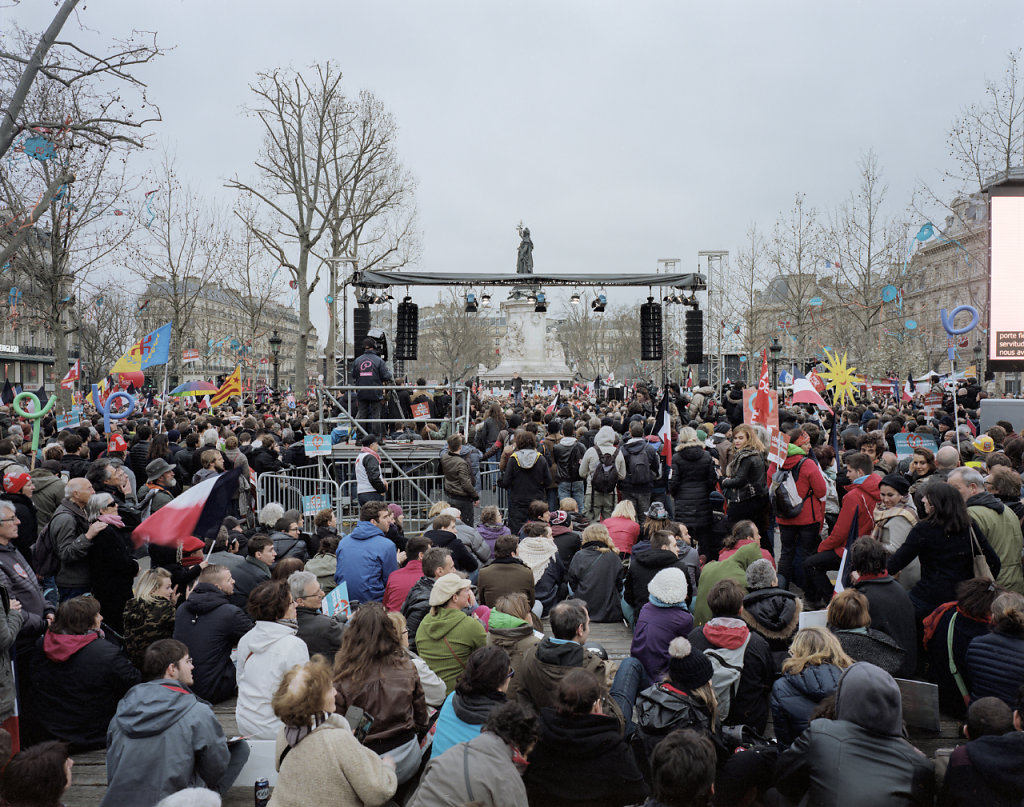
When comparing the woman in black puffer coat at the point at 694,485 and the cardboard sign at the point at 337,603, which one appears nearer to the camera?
the cardboard sign at the point at 337,603

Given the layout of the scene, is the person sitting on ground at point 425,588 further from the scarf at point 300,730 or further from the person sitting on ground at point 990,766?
the person sitting on ground at point 990,766

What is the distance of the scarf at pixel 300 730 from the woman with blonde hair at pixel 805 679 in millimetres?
2557

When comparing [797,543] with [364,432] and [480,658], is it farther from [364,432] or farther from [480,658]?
[364,432]

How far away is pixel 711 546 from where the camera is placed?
9.87 m

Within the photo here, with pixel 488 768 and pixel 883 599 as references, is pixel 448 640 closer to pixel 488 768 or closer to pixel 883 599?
pixel 488 768

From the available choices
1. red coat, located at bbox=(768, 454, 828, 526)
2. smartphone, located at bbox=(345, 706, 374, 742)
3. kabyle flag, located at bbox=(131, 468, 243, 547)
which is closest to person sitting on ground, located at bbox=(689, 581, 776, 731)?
smartphone, located at bbox=(345, 706, 374, 742)

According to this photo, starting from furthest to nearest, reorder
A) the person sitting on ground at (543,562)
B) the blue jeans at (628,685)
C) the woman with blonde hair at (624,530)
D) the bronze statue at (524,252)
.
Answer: the bronze statue at (524,252) < the woman with blonde hair at (624,530) < the person sitting on ground at (543,562) < the blue jeans at (628,685)

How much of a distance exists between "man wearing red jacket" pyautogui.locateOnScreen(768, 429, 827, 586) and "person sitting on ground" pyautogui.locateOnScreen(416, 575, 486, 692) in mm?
4499

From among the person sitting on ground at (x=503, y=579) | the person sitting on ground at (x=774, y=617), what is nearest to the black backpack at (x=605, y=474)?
the person sitting on ground at (x=503, y=579)

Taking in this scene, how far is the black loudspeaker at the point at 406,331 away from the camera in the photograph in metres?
21.9

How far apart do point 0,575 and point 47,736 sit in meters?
1.12

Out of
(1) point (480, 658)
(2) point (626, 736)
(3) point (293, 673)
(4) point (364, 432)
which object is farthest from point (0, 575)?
(4) point (364, 432)

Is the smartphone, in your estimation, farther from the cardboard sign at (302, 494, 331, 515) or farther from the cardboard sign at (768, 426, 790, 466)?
the cardboard sign at (302, 494, 331, 515)

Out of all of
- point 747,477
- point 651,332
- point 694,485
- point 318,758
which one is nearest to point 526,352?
point 651,332
